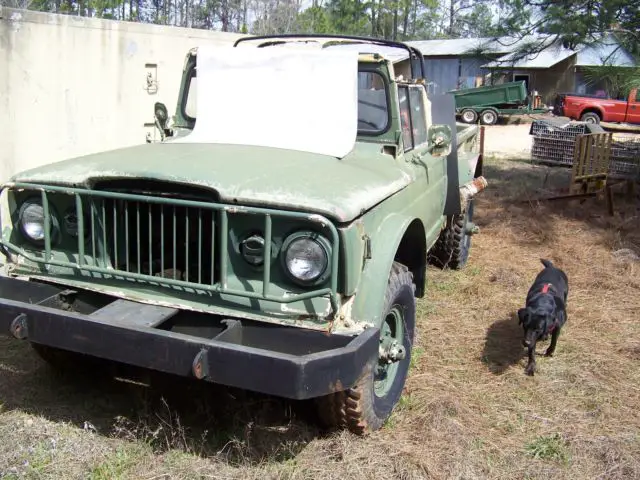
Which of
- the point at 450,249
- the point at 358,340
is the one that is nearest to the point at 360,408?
the point at 358,340

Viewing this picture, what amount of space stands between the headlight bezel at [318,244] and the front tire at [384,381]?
424mm

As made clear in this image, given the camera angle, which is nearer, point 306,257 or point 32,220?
point 306,257

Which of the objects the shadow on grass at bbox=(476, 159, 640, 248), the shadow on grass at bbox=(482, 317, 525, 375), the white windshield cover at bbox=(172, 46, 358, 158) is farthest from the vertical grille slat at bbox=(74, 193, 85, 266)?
the shadow on grass at bbox=(476, 159, 640, 248)

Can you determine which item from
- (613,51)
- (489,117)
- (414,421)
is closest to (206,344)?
(414,421)

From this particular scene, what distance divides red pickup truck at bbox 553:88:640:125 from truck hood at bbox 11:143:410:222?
21275mm

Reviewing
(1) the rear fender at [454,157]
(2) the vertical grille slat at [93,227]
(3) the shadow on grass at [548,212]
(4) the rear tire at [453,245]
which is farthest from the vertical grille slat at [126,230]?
(3) the shadow on grass at [548,212]

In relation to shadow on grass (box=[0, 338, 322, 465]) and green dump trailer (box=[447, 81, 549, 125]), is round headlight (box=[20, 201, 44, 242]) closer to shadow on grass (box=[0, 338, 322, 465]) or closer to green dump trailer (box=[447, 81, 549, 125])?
shadow on grass (box=[0, 338, 322, 465])

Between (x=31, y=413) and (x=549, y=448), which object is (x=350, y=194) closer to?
(x=549, y=448)

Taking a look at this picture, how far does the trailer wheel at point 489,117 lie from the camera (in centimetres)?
2466

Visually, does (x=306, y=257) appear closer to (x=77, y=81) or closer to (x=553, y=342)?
(x=553, y=342)

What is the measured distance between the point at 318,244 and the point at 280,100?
1498mm

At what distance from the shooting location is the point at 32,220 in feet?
11.0

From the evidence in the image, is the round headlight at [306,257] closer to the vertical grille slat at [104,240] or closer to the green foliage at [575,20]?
the vertical grille slat at [104,240]

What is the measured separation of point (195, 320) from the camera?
3072mm
